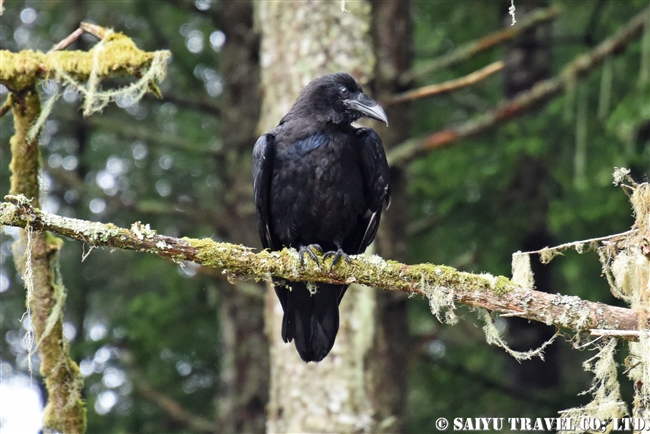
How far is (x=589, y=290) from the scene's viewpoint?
27.3ft

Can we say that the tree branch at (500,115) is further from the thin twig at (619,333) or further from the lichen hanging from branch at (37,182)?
the thin twig at (619,333)

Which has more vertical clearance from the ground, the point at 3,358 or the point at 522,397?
the point at 3,358

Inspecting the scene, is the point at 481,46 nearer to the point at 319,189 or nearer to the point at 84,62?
the point at 319,189

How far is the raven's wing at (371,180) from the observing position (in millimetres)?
5273

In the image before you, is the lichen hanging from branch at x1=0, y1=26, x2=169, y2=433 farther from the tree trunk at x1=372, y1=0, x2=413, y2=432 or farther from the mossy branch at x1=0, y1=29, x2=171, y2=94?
the tree trunk at x1=372, y1=0, x2=413, y2=432

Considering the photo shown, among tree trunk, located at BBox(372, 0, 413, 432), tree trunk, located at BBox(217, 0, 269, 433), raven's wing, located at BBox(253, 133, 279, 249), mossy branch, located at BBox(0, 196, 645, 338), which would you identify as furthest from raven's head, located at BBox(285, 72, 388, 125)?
tree trunk, located at BBox(217, 0, 269, 433)

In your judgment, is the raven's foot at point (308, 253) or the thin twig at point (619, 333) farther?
the raven's foot at point (308, 253)

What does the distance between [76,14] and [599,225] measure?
217 inches

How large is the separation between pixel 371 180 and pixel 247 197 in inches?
121

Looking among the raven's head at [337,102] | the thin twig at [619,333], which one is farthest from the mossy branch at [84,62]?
the thin twig at [619,333]

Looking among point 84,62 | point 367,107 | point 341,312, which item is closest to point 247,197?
point 341,312

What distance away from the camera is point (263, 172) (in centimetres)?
508

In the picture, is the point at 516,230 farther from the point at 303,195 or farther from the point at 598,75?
the point at 303,195

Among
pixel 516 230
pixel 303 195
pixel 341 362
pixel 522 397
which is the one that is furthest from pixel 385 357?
pixel 516 230
